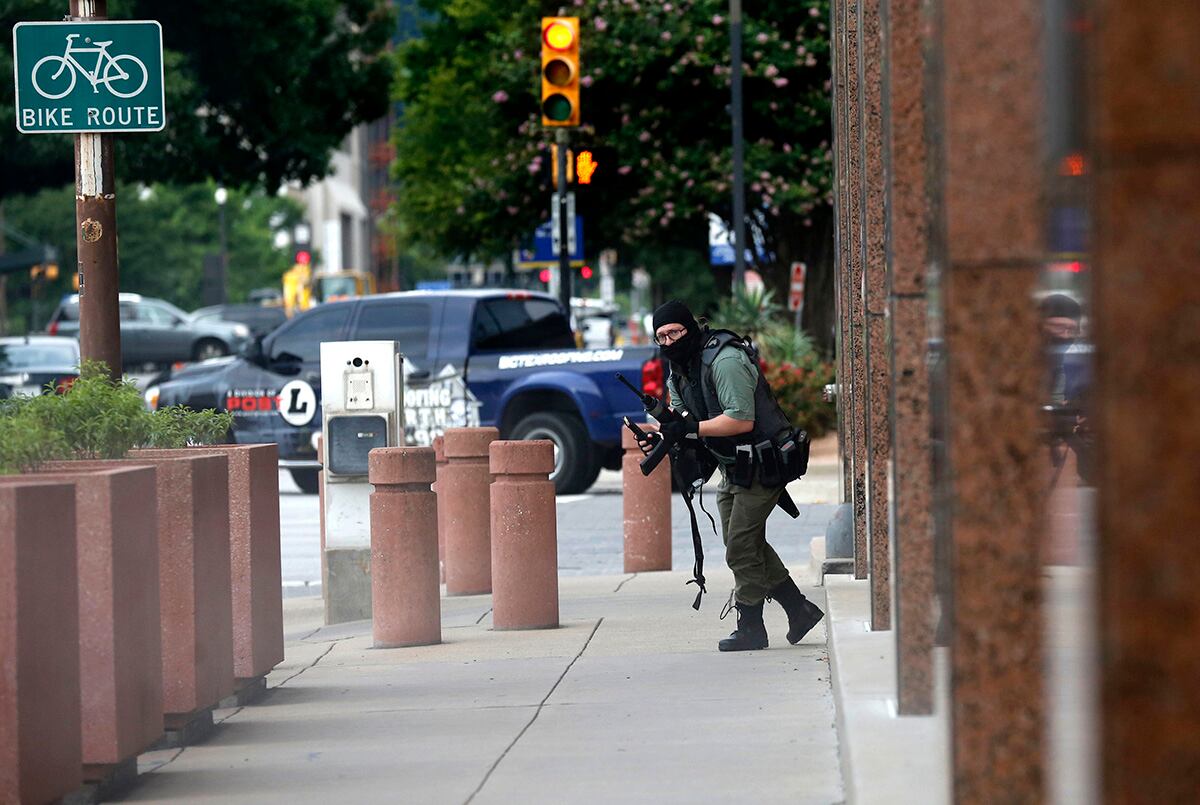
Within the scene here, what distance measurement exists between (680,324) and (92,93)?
3.03m

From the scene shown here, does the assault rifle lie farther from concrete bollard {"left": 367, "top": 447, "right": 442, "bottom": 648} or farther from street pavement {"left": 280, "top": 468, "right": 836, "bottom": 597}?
street pavement {"left": 280, "top": 468, "right": 836, "bottom": 597}

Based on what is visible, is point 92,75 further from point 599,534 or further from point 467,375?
point 467,375

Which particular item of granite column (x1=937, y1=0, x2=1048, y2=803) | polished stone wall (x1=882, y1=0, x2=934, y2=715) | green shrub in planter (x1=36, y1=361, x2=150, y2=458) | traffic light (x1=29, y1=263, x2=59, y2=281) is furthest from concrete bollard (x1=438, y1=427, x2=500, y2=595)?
traffic light (x1=29, y1=263, x2=59, y2=281)

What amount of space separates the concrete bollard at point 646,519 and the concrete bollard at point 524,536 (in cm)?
277

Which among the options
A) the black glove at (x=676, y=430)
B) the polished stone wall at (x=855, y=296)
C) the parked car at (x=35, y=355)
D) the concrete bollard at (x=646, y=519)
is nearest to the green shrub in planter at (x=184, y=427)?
the black glove at (x=676, y=430)

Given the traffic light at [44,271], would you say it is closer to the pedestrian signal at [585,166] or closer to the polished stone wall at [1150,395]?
the pedestrian signal at [585,166]

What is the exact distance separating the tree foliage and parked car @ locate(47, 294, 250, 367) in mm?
14458

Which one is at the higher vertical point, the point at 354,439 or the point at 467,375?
the point at 467,375

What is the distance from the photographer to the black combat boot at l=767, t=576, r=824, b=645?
30.1ft

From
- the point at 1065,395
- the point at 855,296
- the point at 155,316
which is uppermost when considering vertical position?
the point at 155,316

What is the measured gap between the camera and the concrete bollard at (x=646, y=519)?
13.0 m

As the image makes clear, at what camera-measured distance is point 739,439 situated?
363 inches

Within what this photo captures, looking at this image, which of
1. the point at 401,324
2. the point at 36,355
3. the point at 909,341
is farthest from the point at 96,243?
the point at 36,355

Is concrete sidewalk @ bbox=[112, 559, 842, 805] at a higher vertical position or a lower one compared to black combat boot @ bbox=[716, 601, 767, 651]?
lower
